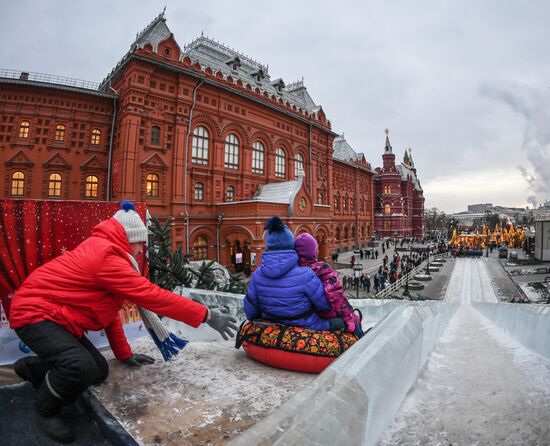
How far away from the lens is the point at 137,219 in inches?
91.4

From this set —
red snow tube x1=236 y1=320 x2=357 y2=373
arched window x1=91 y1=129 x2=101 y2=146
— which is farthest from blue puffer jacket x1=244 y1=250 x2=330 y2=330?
arched window x1=91 y1=129 x2=101 y2=146

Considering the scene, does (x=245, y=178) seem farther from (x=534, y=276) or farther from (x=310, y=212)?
(x=534, y=276)

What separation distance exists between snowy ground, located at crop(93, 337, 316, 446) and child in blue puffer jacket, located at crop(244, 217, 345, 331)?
481 millimetres

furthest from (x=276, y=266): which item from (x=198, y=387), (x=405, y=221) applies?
(x=405, y=221)

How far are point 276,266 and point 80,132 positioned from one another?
19.5m

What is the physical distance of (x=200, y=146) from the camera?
20.2 metres

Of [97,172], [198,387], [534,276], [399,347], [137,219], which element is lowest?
[534,276]

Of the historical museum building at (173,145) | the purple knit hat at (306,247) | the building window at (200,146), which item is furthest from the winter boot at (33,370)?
the building window at (200,146)

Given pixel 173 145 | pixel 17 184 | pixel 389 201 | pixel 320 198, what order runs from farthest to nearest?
1. pixel 389 201
2. pixel 320 198
3. pixel 173 145
4. pixel 17 184

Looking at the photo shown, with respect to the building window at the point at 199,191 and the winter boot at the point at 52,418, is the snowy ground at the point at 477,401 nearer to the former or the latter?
the winter boot at the point at 52,418

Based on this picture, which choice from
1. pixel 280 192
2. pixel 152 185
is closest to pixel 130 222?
pixel 152 185

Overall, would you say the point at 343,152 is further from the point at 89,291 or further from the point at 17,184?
the point at 89,291

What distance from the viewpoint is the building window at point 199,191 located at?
20.0 meters

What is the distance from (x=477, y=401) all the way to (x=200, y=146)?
20.4 metres
